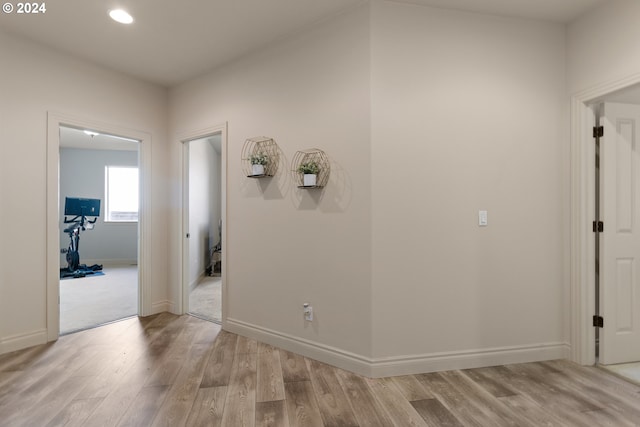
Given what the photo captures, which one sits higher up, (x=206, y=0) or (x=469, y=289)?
(x=206, y=0)

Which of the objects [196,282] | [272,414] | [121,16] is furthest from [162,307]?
[121,16]

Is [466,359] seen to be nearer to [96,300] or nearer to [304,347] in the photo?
[304,347]

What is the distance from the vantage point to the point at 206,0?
2445 millimetres

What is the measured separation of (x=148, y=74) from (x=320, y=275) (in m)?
2.92

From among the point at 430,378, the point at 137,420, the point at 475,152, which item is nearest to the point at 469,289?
the point at 430,378

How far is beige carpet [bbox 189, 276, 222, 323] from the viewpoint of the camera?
3936mm

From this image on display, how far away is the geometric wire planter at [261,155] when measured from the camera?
2990mm

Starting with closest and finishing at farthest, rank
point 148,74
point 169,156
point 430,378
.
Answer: point 430,378, point 148,74, point 169,156

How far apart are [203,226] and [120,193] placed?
10.1 ft

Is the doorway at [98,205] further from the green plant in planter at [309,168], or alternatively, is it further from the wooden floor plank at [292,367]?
the green plant in planter at [309,168]

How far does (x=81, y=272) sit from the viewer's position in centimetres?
642

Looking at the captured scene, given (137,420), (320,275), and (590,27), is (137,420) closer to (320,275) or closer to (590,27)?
(320,275)

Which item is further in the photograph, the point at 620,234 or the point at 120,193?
the point at 120,193

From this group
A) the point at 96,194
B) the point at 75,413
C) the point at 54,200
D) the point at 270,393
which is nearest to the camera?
the point at 75,413
